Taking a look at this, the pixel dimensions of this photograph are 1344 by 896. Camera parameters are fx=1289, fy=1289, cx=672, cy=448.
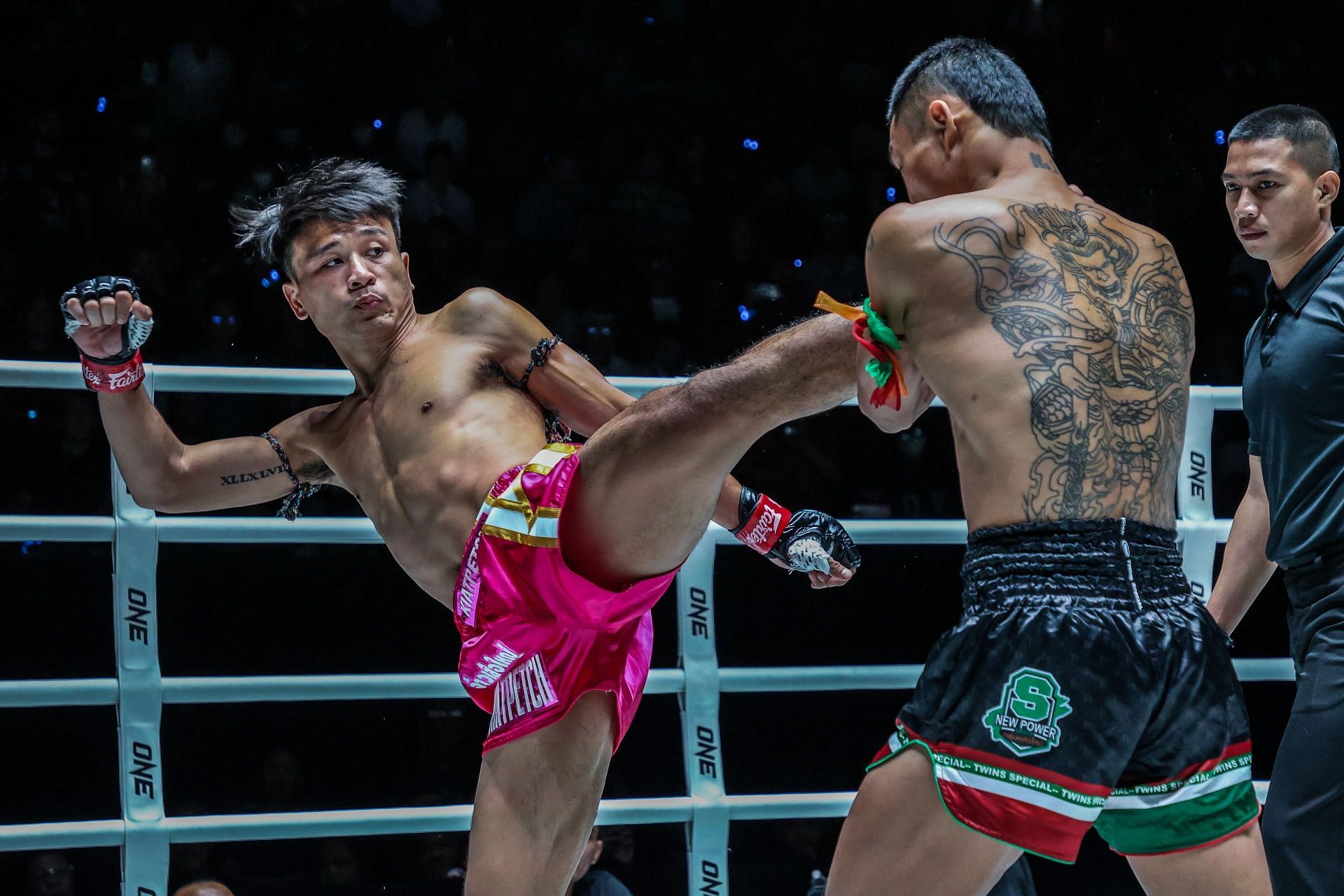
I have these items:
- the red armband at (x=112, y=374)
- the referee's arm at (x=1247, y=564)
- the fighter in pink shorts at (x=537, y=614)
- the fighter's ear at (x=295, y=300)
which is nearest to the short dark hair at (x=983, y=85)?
the fighter in pink shorts at (x=537, y=614)

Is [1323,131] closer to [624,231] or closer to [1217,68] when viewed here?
[624,231]

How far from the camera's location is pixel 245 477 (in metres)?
2.75

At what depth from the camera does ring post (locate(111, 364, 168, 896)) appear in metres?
2.59

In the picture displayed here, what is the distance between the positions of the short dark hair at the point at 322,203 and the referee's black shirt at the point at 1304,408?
182cm

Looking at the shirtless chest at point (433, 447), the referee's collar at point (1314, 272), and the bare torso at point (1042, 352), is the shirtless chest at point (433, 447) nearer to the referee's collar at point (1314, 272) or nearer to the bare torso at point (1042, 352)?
the bare torso at point (1042, 352)

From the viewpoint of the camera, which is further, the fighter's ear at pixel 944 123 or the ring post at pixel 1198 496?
the ring post at pixel 1198 496

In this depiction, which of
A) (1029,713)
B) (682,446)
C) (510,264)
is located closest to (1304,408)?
(1029,713)

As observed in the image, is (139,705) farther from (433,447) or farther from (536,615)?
(536,615)

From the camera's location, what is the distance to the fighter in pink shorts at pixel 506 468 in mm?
2061

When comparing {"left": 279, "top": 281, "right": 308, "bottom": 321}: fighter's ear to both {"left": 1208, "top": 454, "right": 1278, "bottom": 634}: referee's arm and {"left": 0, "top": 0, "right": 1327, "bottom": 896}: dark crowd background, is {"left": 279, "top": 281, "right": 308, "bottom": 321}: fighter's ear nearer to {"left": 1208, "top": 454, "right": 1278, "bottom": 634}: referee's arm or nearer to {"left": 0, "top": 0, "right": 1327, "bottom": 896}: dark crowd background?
{"left": 0, "top": 0, "right": 1327, "bottom": 896}: dark crowd background

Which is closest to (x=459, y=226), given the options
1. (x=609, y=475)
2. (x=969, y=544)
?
(x=609, y=475)

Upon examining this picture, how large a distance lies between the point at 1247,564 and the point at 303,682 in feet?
6.25

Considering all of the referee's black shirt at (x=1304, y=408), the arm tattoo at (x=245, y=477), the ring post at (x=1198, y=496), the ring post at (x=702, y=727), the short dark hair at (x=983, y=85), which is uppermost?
the short dark hair at (x=983, y=85)

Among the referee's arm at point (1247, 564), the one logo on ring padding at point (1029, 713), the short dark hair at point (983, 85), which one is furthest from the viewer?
the referee's arm at point (1247, 564)
